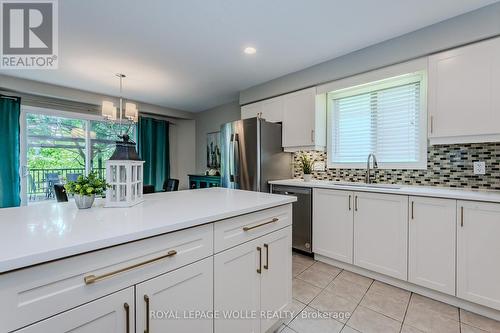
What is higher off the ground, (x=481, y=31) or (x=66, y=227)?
(x=481, y=31)

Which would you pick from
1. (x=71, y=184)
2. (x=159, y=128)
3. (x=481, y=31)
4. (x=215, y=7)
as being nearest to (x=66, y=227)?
(x=71, y=184)

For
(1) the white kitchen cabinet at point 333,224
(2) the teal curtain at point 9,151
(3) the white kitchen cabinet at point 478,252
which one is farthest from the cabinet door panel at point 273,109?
(2) the teal curtain at point 9,151

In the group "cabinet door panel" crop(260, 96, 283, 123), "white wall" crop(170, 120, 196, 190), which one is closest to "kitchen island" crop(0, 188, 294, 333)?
"cabinet door panel" crop(260, 96, 283, 123)

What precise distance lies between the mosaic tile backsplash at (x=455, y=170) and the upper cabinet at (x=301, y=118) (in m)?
0.92

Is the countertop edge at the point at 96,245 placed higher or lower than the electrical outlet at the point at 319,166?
lower

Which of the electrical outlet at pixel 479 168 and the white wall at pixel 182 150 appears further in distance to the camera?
the white wall at pixel 182 150

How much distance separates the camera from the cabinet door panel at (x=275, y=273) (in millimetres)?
1396

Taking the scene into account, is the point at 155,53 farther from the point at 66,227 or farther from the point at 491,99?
the point at 491,99

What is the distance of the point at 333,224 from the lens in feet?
8.38

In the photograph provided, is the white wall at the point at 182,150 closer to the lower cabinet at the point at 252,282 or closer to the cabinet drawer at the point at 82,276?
the lower cabinet at the point at 252,282

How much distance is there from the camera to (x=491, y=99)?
1.81 m

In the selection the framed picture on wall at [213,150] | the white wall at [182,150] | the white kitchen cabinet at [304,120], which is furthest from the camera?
the white wall at [182,150]

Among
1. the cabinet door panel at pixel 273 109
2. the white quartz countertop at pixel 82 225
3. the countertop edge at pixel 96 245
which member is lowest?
the countertop edge at pixel 96 245

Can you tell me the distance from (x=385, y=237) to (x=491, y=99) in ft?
4.75
